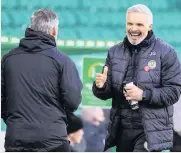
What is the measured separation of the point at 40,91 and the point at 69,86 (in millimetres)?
203

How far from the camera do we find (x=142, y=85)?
5469 mm

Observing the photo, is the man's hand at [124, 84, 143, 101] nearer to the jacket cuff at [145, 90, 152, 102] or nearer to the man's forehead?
the jacket cuff at [145, 90, 152, 102]

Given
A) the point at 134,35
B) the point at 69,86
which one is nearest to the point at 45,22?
the point at 69,86

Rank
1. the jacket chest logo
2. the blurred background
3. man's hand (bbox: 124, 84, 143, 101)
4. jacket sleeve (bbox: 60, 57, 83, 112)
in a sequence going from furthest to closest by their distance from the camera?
the blurred background, the jacket chest logo, man's hand (bbox: 124, 84, 143, 101), jacket sleeve (bbox: 60, 57, 83, 112)

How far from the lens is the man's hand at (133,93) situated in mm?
5362

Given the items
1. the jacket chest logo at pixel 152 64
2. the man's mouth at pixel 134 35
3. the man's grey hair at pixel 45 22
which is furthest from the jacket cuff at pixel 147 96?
the man's grey hair at pixel 45 22

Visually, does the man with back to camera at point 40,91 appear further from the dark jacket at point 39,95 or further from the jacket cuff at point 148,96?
the jacket cuff at point 148,96

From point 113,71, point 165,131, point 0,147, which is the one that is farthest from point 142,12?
point 0,147

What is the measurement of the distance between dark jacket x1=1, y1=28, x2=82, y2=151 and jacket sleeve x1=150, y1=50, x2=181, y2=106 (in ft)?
1.87

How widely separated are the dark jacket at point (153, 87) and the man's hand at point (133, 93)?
0.25 feet

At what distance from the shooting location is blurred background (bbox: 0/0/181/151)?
8.03 m

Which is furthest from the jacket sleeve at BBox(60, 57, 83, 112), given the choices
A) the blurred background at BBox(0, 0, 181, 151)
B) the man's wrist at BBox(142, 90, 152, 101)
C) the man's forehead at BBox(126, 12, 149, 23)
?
the blurred background at BBox(0, 0, 181, 151)

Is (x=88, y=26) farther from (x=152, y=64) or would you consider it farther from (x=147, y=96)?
(x=147, y=96)

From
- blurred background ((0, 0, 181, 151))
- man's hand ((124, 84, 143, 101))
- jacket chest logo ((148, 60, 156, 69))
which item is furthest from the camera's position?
blurred background ((0, 0, 181, 151))
